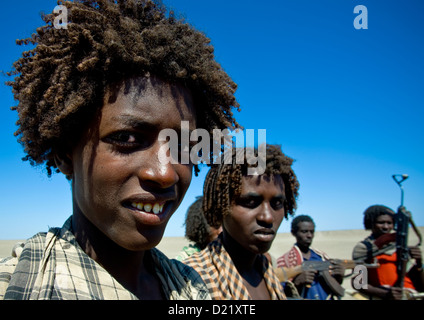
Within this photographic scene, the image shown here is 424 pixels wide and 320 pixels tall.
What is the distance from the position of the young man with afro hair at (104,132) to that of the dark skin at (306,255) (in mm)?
3796

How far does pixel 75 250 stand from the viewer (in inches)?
61.2

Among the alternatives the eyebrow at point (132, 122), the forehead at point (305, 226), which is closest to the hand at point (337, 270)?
the forehead at point (305, 226)

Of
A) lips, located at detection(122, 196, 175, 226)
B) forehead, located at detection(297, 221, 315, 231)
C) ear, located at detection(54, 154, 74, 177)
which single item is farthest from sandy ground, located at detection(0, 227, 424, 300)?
ear, located at detection(54, 154, 74, 177)

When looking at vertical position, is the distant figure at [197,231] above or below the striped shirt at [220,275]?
above

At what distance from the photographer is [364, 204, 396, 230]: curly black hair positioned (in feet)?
22.0

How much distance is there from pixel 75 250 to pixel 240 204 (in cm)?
178

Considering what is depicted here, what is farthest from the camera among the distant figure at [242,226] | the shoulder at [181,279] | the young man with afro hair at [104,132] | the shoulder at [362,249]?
the shoulder at [362,249]

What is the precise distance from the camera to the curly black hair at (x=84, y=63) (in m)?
1.58

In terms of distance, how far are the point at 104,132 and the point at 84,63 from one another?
1.13ft

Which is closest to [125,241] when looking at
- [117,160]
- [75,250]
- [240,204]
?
[75,250]

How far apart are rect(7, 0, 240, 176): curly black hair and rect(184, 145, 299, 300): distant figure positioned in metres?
1.36

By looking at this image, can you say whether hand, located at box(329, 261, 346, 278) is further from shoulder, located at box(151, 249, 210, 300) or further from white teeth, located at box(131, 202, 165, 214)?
white teeth, located at box(131, 202, 165, 214)
